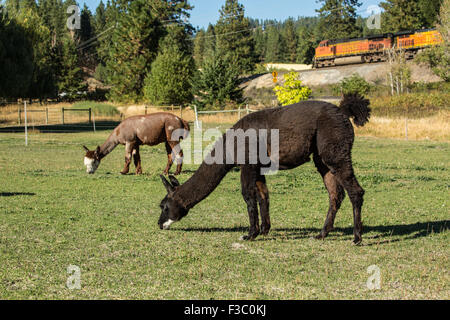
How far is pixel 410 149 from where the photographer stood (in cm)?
2431

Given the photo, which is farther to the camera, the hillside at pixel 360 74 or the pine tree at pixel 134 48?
the pine tree at pixel 134 48

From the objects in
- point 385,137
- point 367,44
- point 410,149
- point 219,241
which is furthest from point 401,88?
point 219,241

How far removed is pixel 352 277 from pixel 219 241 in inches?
92.8

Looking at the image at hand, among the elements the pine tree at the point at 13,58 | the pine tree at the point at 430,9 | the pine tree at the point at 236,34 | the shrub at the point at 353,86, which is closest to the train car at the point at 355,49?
the shrub at the point at 353,86

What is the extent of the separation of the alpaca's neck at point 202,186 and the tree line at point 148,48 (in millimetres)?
36632

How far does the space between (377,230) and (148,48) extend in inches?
2950

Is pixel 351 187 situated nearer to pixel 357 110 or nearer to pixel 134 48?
pixel 357 110

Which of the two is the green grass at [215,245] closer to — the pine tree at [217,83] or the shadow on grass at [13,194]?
the shadow on grass at [13,194]

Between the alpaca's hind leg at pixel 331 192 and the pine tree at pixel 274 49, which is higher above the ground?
the pine tree at pixel 274 49

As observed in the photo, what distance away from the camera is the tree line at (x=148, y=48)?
45125mm

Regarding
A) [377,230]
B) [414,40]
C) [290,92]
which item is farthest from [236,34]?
[377,230]

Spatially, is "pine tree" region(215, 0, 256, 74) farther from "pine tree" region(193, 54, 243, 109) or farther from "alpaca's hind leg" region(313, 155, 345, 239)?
"alpaca's hind leg" region(313, 155, 345, 239)

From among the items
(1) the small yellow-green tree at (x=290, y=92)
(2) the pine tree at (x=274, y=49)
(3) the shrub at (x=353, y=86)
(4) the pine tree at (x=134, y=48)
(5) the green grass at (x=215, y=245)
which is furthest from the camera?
(2) the pine tree at (x=274, y=49)

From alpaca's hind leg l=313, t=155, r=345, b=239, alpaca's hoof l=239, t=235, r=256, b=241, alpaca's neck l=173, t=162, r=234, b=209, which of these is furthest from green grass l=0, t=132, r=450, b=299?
alpaca's neck l=173, t=162, r=234, b=209
